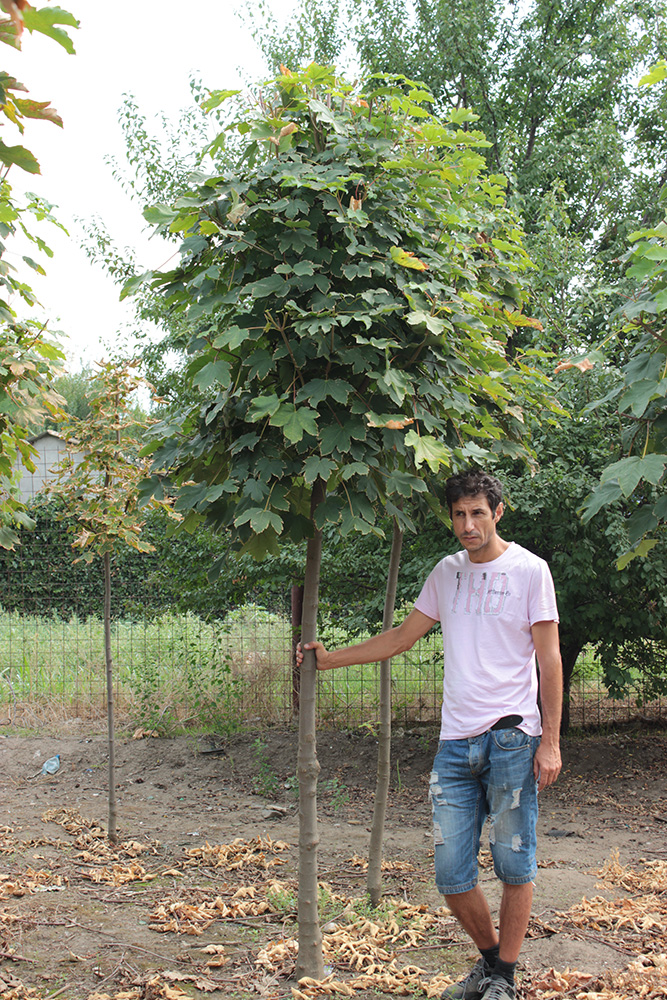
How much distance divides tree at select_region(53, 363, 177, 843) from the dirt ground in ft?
2.23

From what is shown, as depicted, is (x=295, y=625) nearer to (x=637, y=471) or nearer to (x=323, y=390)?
(x=323, y=390)

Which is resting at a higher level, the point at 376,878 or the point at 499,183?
the point at 499,183

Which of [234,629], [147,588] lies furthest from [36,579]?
[234,629]

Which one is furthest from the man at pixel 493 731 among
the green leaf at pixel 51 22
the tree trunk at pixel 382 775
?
the green leaf at pixel 51 22

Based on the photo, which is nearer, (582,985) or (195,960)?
(582,985)

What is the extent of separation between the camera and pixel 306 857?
296 cm

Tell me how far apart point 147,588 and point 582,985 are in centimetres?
634

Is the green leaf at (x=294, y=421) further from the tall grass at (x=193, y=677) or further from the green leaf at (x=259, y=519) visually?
the tall grass at (x=193, y=677)

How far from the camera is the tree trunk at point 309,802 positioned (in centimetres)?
294

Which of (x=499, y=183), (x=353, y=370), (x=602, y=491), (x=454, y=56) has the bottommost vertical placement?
(x=602, y=491)

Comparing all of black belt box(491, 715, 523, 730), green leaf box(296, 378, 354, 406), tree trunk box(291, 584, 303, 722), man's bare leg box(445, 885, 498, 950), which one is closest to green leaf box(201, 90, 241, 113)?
green leaf box(296, 378, 354, 406)

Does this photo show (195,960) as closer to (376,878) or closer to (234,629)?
(376,878)

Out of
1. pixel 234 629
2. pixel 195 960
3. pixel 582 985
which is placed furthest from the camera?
pixel 234 629

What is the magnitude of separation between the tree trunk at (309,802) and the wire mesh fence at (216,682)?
3287mm
